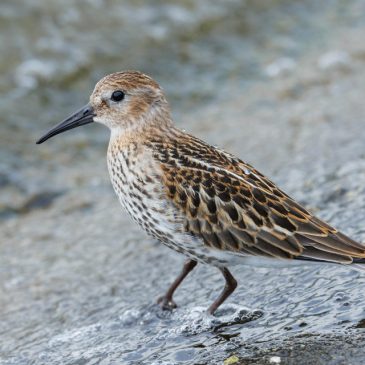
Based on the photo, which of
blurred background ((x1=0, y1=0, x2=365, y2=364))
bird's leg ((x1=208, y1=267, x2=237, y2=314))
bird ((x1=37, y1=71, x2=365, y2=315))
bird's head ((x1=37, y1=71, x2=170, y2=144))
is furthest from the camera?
bird's head ((x1=37, y1=71, x2=170, y2=144))

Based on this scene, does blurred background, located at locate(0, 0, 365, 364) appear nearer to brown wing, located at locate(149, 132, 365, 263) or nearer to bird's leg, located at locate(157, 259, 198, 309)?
bird's leg, located at locate(157, 259, 198, 309)

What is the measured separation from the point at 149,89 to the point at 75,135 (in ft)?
14.3

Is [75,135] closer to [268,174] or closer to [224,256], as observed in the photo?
[268,174]

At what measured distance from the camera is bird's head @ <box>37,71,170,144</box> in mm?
6434

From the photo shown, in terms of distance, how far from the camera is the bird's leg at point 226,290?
6.02 m

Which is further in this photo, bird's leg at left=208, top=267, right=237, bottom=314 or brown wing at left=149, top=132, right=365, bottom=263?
bird's leg at left=208, top=267, right=237, bottom=314

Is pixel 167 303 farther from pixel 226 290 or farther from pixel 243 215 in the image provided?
pixel 243 215

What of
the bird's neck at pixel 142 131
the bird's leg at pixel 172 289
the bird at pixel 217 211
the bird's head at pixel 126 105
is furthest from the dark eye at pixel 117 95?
the bird's leg at pixel 172 289

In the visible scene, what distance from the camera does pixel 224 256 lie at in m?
5.77

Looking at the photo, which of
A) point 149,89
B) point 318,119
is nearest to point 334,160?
point 318,119

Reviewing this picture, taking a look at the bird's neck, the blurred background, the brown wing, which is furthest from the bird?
the blurred background

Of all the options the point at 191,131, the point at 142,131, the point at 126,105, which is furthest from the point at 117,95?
the point at 191,131

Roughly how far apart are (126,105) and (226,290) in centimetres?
156

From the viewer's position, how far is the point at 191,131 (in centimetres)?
1067
